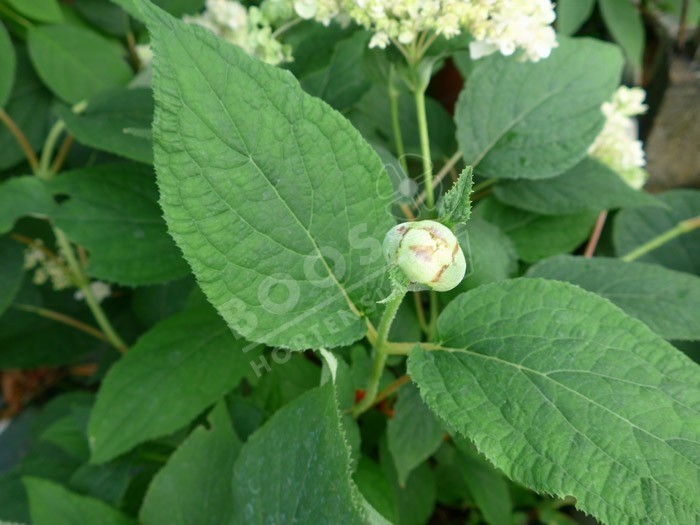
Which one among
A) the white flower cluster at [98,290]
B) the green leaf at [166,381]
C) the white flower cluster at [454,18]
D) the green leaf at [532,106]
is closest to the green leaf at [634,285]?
the green leaf at [532,106]

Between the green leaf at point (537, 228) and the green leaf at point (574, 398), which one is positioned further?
the green leaf at point (537, 228)

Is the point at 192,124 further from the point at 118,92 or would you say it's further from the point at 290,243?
the point at 118,92

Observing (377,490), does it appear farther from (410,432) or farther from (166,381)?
(166,381)

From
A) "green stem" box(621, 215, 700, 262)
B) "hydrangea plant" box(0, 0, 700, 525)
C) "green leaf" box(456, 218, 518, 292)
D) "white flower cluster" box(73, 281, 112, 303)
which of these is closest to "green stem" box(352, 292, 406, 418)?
"hydrangea plant" box(0, 0, 700, 525)

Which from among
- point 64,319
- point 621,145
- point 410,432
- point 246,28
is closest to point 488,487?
point 410,432

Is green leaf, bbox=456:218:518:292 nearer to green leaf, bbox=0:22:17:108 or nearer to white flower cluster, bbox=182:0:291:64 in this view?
white flower cluster, bbox=182:0:291:64

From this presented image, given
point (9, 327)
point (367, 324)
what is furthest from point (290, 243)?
point (9, 327)

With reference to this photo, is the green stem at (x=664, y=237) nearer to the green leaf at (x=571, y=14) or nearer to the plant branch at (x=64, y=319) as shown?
the green leaf at (x=571, y=14)
